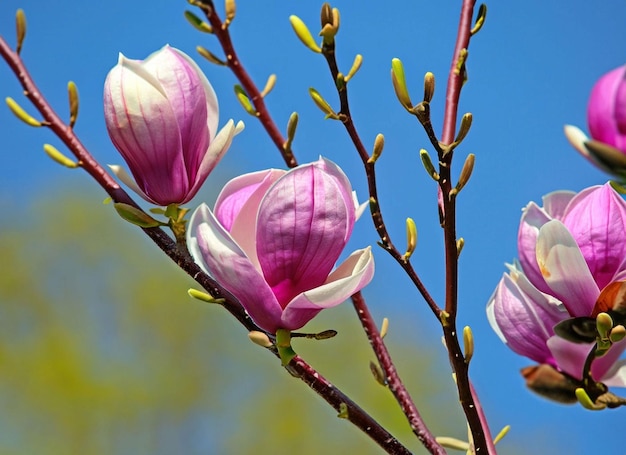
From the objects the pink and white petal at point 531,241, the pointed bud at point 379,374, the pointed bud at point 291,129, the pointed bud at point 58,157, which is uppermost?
the pointed bud at point 58,157

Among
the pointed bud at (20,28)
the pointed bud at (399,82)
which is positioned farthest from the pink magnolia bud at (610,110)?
the pointed bud at (20,28)

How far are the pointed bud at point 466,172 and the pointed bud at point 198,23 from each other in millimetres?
163

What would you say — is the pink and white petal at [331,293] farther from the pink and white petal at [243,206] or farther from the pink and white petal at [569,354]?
the pink and white petal at [569,354]

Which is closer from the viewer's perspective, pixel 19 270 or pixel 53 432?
pixel 53 432

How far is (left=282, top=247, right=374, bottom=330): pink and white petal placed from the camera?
0.38 metres

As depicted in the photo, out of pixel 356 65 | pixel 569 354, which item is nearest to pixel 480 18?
pixel 356 65

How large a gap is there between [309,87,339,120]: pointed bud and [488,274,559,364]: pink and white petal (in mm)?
170

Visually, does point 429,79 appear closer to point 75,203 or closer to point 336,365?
point 336,365

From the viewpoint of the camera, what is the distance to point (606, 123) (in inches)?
11.7

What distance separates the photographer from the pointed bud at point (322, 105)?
1.31 ft

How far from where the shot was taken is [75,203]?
4266 mm

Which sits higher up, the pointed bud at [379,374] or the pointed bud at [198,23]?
the pointed bud at [198,23]

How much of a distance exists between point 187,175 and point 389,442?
19 cm

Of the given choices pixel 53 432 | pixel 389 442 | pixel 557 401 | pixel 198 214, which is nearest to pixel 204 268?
pixel 198 214
